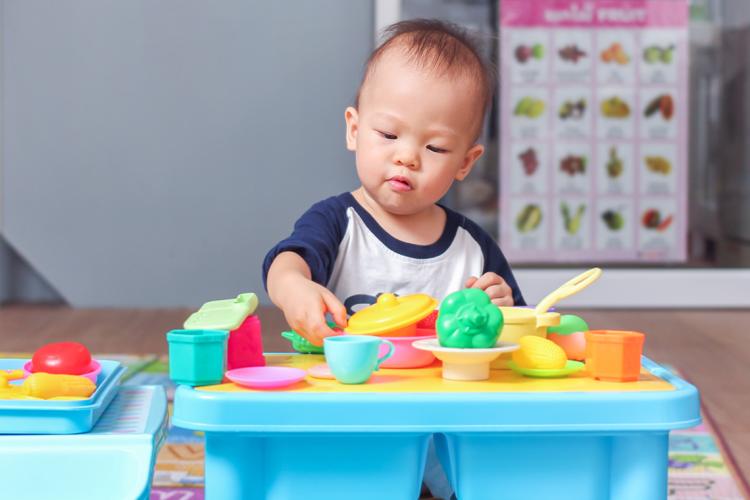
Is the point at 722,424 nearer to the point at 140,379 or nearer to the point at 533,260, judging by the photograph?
the point at 140,379

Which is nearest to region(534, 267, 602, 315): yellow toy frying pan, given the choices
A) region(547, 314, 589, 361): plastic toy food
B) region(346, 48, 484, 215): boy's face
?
region(547, 314, 589, 361): plastic toy food

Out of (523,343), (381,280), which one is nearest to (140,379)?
(381,280)

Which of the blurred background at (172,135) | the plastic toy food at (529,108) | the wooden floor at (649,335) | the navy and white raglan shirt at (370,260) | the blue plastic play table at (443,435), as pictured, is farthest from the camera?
the plastic toy food at (529,108)

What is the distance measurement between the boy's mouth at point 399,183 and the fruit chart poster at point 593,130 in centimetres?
181

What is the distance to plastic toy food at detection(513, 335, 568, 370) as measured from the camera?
75 cm

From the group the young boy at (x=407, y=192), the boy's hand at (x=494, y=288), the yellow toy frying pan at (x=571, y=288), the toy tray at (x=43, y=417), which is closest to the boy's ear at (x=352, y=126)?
the young boy at (x=407, y=192)

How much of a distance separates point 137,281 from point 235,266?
0.27m

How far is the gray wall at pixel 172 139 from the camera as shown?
2715 millimetres

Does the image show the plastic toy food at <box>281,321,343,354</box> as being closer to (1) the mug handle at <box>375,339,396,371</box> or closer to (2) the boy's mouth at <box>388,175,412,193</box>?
(1) the mug handle at <box>375,339,396,371</box>

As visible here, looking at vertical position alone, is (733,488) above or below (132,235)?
below

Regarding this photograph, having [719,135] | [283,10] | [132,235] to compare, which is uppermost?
[283,10]

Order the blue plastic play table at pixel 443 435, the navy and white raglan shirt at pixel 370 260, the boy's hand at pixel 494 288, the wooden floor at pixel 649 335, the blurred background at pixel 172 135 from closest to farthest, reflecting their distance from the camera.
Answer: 1. the blue plastic play table at pixel 443 435
2. the boy's hand at pixel 494 288
3. the navy and white raglan shirt at pixel 370 260
4. the wooden floor at pixel 649 335
5. the blurred background at pixel 172 135

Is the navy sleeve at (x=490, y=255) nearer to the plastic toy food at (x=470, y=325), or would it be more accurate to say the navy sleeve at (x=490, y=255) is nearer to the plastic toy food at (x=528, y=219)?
the plastic toy food at (x=470, y=325)

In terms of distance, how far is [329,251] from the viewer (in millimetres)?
1072
